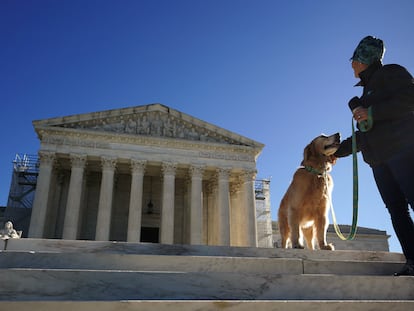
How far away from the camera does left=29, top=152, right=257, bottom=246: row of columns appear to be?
83.7ft

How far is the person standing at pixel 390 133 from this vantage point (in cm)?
426

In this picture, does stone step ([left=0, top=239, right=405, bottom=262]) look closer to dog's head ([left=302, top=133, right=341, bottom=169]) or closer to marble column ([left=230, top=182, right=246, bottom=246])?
dog's head ([left=302, top=133, right=341, bottom=169])

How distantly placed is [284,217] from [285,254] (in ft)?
6.36

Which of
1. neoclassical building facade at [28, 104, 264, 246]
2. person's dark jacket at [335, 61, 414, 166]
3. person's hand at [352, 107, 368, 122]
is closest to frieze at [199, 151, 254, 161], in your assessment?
neoclassical building facade at [28, 104, 264, 246]

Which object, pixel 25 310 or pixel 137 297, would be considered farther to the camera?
pixel 137 297

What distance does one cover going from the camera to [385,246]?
131 ft

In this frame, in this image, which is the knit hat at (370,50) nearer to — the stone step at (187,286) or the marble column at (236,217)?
the stone step at (187,286)

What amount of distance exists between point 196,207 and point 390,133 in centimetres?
2388

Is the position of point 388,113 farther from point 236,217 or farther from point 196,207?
point 236,217

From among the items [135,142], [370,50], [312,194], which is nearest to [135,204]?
[135,142]

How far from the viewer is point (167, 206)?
2720 centimetres

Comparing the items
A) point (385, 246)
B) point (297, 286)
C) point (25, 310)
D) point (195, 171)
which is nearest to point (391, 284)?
point (297, 286)

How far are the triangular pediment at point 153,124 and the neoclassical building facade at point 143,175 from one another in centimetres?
8

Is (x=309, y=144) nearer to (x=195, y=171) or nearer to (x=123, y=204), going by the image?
(x=195, y=171)
